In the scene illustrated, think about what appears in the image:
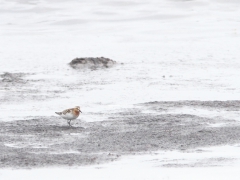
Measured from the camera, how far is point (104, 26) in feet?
97.3

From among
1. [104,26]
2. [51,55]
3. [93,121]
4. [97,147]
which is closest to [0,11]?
[104,26]

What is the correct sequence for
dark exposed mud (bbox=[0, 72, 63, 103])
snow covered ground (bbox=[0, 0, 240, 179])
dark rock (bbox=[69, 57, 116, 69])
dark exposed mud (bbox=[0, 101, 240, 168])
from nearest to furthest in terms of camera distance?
snow covered ground (bbox=[0, 0, 240, 179]) → dark exposed mud (bbox=[0, 101, 240, 168]) → dark exposed mud (bbox=[0, 72, 63, 103]) → dark rock (bbox=[69, 57, 116, 69])

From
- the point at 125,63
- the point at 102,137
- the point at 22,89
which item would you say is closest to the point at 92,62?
the point at 125,63

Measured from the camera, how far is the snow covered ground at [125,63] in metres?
11.1

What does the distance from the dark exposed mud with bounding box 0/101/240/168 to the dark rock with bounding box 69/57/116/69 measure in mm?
6672

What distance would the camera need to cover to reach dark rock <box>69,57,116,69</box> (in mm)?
21906

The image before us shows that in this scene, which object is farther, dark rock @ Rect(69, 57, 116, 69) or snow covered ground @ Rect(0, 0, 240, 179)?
dark rock @ Rect(69, 57, 116, 69)

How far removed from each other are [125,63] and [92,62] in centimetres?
104

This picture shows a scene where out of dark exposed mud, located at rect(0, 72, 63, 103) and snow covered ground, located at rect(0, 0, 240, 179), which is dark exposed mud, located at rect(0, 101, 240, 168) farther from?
dark exposed mud, located at rect(0, 72, 63, 103)

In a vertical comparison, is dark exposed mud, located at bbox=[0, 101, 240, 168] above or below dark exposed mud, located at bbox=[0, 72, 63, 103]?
above

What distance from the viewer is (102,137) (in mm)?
13008

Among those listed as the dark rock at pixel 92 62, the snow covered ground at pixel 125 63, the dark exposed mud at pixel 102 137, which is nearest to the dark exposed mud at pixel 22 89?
the snow covered ground at pixel 125 63

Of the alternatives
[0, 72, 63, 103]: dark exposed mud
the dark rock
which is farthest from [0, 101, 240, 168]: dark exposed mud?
the dark rock

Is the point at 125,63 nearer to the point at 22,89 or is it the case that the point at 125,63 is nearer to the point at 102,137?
the point at 22,89
